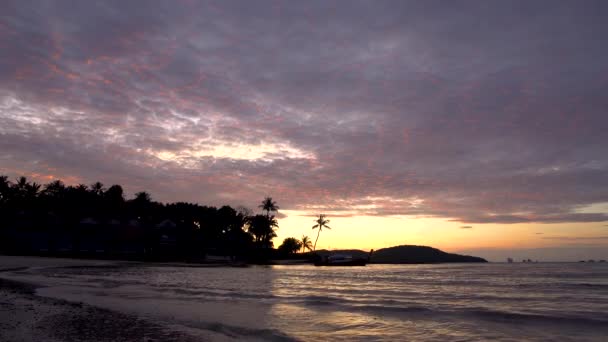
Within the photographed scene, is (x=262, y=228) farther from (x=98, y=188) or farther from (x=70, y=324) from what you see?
(x=70, y=324)

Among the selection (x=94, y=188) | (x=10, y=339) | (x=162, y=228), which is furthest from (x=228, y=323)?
(x=94, y=188)

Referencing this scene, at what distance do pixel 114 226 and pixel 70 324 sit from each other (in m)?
82.4

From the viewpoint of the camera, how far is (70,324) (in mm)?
13805

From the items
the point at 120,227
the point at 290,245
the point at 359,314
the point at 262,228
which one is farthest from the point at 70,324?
the point at 290,245

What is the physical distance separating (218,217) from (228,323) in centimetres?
10960

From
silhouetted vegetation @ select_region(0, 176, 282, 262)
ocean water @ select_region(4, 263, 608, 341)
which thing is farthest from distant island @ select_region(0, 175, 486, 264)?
ocean water @ select_region(4, 263, 608, 341)

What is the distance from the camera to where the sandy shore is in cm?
1202

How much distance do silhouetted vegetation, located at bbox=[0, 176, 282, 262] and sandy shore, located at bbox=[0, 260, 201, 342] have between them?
67.2 meters

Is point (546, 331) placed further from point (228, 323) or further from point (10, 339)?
point (10, 339)

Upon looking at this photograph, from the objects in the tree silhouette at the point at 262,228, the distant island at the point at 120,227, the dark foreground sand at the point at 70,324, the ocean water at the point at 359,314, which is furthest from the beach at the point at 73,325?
the tree silhouette at the point at 262,228

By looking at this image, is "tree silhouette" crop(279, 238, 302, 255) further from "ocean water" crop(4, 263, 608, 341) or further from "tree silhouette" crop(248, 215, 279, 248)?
"ocean water" crop(4, 263, 608, 341)

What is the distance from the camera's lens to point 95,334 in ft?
40.8

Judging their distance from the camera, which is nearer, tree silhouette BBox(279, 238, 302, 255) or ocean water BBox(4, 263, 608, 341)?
ocean water BBox(4, 263, 608, 341)

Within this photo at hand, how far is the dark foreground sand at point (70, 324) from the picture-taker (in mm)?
12008
